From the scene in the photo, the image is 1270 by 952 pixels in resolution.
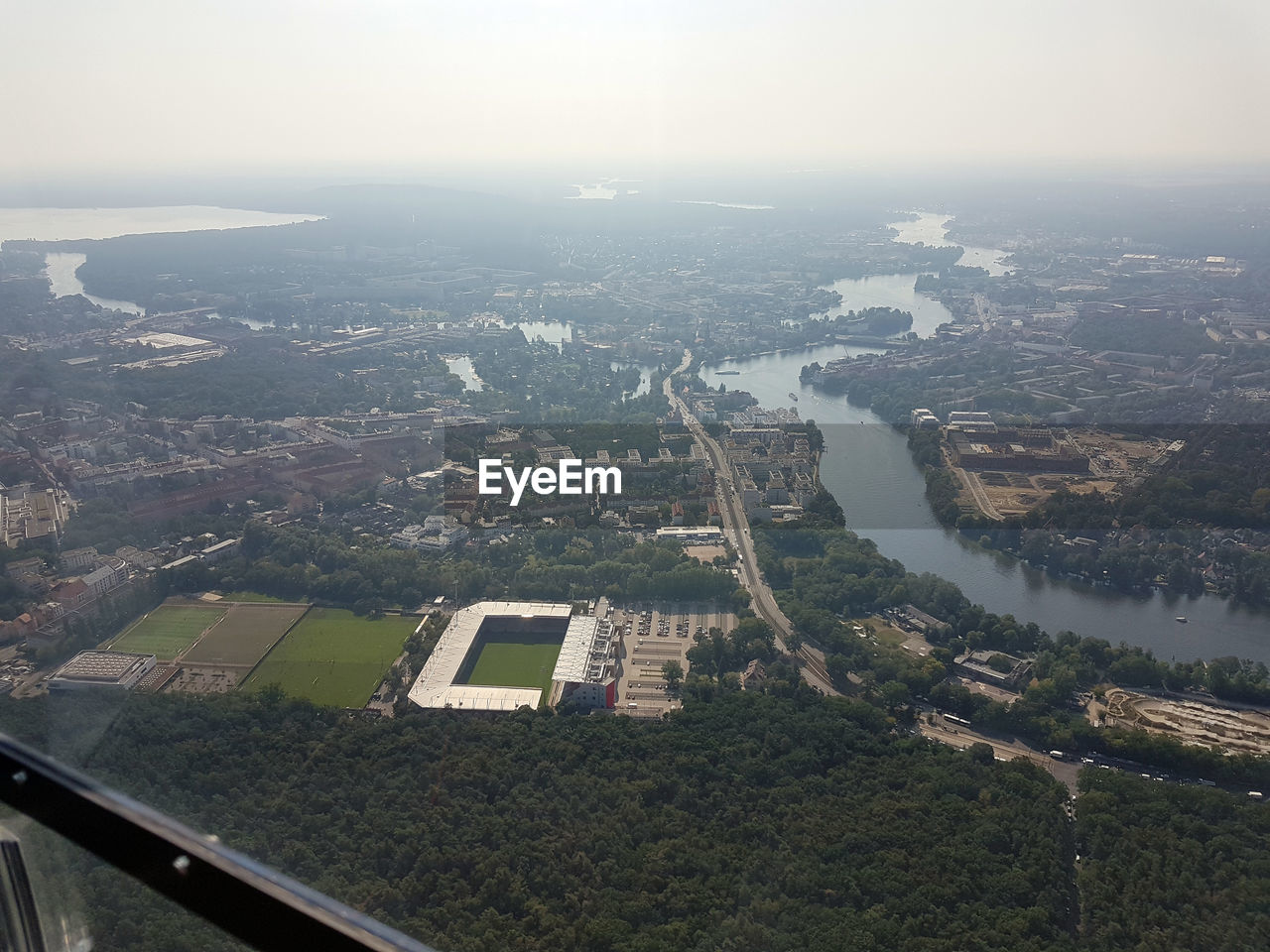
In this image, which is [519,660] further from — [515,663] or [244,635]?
[244,635]

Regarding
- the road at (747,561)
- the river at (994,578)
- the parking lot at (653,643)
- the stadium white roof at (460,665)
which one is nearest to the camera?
the stadium white roof at (460,665)

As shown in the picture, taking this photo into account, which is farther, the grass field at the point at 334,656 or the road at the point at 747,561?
the road at the point at 747,561

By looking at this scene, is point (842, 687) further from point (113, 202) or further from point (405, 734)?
point (113, 202)

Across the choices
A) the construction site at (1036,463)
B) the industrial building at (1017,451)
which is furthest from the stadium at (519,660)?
the industrial building at (1017,451)

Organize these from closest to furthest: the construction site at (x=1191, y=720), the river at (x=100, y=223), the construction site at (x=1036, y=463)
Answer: the construction site at (x=1191, y=720) → the construction site at (x=1036, y=463) → the river at (x=100, y=223)

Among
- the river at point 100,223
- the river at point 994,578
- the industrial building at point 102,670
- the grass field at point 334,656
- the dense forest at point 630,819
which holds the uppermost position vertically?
the river at point 100,223

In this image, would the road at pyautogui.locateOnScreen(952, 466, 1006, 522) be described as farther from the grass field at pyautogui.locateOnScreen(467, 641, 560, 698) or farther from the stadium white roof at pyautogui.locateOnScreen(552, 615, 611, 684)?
the grass field at pyautogui.locateOnScreen(467, 641, 560, 698)

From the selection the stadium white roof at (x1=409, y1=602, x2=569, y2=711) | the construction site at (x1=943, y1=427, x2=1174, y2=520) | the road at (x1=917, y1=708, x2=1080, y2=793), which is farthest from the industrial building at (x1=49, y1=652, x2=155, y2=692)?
the construction site at (x1=943, y1=427, x2=1174, y2=520)

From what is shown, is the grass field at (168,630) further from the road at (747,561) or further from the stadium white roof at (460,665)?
the road at (747,561)
